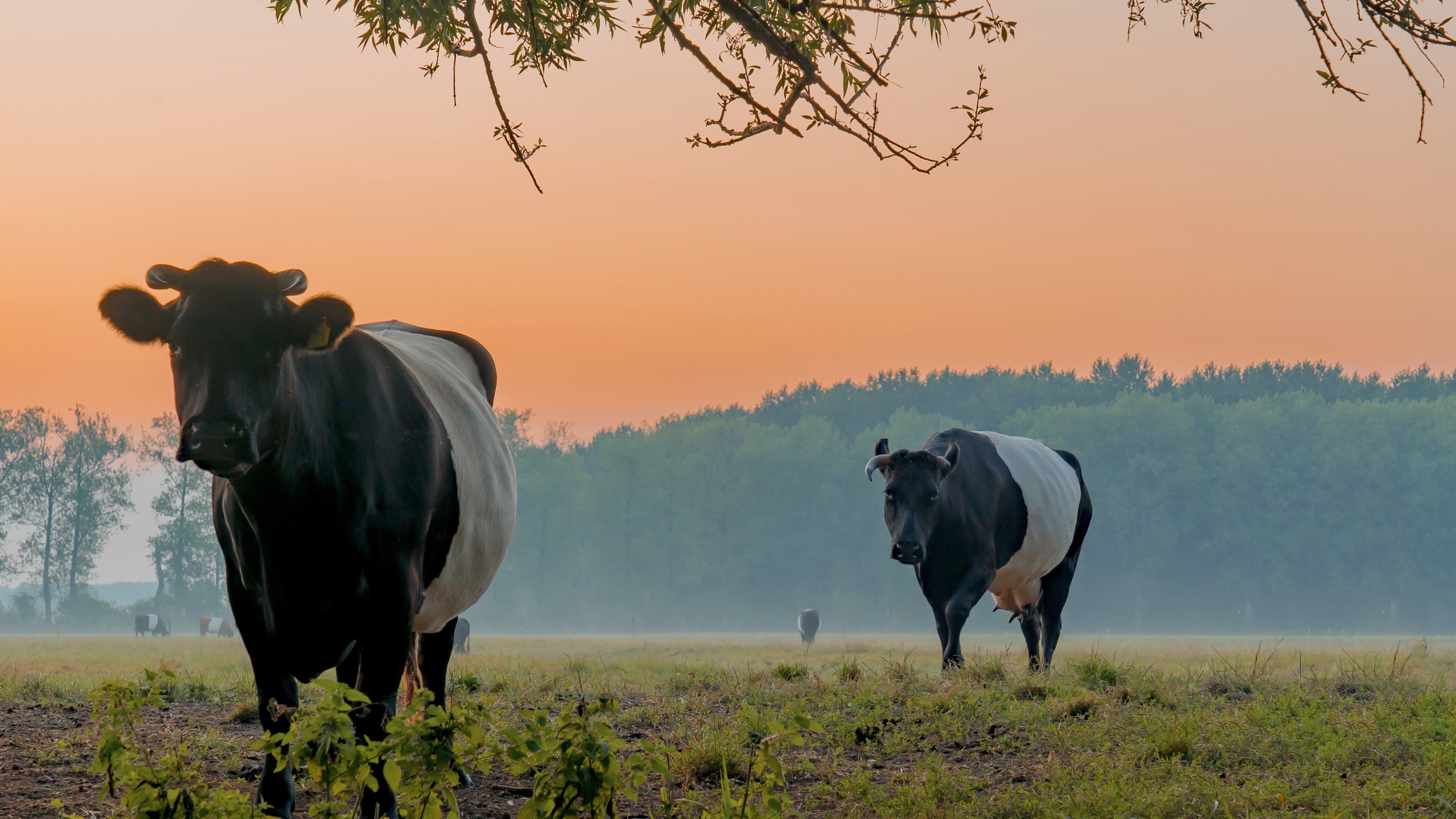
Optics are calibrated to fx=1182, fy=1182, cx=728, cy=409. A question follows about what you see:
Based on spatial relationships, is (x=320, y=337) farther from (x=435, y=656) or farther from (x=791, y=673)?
(x=791, y=673)

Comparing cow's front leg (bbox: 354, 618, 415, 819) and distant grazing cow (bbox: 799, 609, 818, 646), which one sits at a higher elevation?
cow's front leg (bbox: 354, 618, 415, 819)

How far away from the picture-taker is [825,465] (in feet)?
300

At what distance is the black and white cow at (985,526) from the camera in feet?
36.3

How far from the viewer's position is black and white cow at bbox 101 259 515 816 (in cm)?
416

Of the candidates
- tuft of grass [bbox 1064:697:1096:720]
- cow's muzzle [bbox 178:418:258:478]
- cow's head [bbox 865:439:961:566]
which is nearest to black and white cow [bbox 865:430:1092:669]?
cow's head [bbox 865:439:961:566]

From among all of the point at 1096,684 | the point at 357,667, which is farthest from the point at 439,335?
the point at 1096,684

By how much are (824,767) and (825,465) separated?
8563cm

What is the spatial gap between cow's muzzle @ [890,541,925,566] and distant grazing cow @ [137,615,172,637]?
192 ft

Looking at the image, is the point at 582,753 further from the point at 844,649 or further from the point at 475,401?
the point at 844,649

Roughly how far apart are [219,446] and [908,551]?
7708 millimetres

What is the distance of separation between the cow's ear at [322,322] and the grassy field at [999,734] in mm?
1483

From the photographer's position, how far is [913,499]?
11039 mm

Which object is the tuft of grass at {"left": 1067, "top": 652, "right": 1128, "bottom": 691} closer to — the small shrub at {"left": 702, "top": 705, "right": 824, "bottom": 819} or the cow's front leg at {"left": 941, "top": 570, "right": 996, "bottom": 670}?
the cow's front leg at {"left": 941, "top": 570, "right": 996, "bottom": 670}

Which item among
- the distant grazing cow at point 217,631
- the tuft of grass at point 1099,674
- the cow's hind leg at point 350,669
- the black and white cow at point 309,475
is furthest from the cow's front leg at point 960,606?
the distant grazing cow at point 217,631
